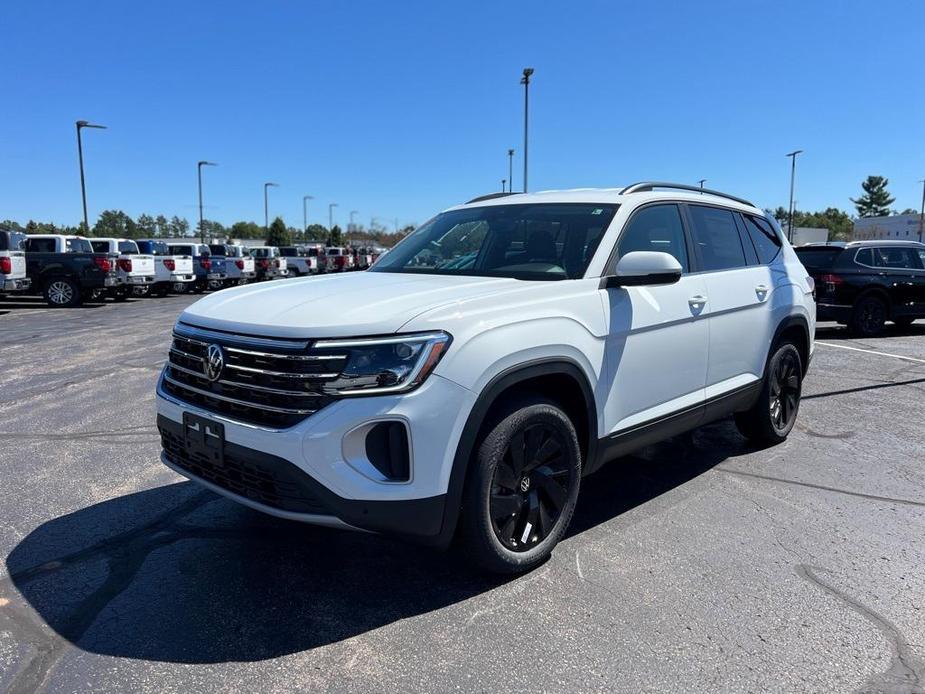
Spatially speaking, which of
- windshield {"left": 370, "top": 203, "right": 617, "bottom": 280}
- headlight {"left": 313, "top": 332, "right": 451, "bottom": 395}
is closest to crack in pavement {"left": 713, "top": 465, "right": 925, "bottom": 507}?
windshield {"left": 370, "top": 203, "right": 617, "bottom": 280}

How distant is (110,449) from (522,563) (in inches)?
141

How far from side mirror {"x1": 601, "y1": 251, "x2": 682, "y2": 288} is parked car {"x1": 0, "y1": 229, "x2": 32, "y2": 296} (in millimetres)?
16175

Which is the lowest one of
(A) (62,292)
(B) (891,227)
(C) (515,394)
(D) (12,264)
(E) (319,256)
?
(A) (62,292)

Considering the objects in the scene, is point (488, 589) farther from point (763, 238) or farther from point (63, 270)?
point (63, 270)

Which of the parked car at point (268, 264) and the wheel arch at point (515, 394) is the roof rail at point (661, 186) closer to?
the wheel arch at point (515, 394)

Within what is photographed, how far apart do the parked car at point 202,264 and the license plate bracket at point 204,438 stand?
23.4m

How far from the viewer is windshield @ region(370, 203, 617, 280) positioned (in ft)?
12.3

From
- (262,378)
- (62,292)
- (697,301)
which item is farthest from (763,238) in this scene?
(62,292)

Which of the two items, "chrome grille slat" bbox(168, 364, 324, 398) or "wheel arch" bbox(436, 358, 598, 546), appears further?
"wheel arch" bbox(436, 358, 598, 546)

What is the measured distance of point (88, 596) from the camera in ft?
10.1

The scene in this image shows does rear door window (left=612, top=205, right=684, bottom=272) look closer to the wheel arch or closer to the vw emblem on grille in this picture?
the wheel arch

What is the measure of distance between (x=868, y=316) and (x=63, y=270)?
59.3 ft

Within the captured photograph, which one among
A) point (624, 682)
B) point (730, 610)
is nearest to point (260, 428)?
point (624, 682)

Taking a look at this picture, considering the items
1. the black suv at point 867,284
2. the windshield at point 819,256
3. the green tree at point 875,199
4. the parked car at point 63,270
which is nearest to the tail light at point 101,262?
the parked car at point 63,270
